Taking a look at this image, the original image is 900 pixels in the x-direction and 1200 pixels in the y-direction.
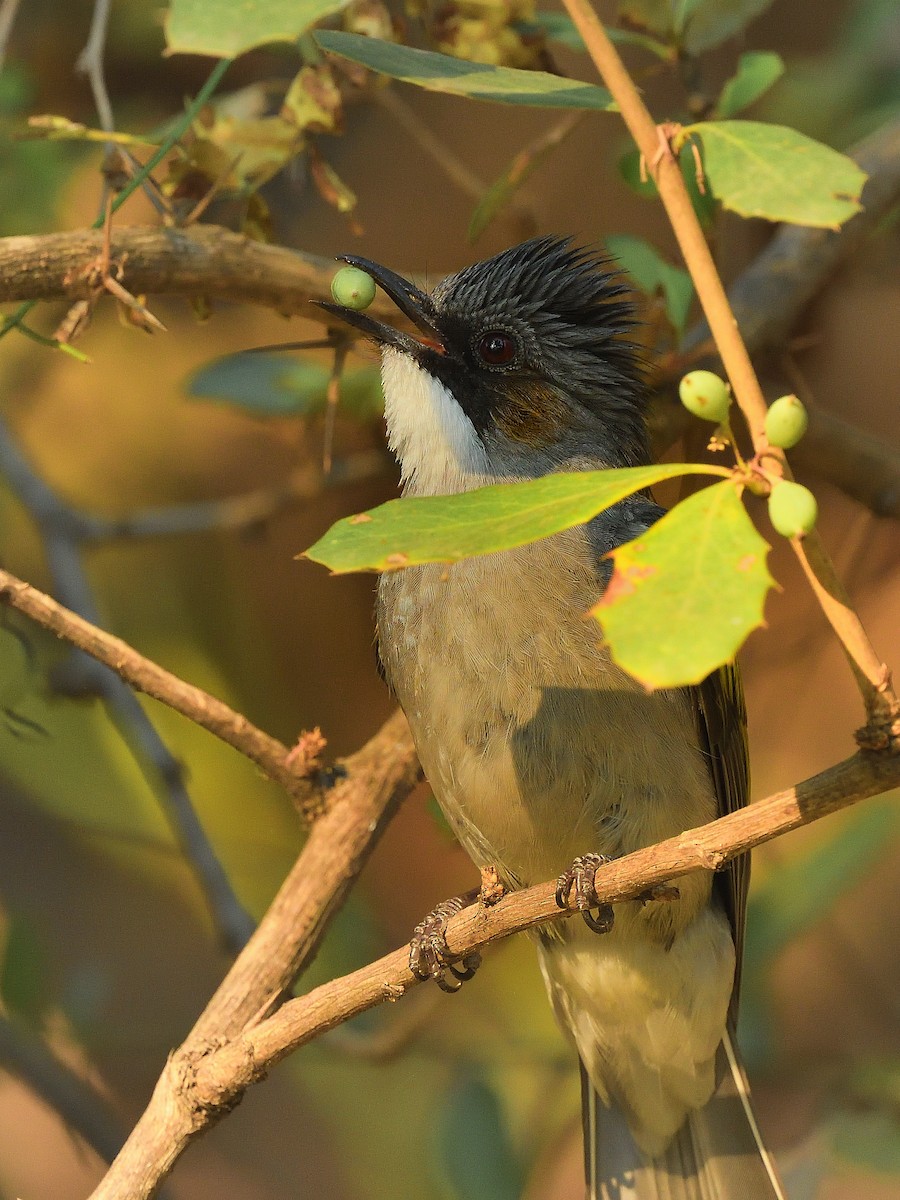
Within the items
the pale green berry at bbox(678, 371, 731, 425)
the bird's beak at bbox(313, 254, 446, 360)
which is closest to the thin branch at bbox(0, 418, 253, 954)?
the bird's beak at bbox(313, 254, 446, 360)

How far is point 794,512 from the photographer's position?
1378mm

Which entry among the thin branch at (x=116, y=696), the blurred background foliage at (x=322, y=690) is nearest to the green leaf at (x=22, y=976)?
the blurred background foliage at (x=322, y=690)

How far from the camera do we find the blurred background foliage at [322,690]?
393 cm

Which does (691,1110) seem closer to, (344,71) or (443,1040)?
(443,1040)

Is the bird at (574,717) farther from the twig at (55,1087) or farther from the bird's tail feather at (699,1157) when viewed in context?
the twig at (55,1087)

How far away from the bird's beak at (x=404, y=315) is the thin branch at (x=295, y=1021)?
1.32 metres

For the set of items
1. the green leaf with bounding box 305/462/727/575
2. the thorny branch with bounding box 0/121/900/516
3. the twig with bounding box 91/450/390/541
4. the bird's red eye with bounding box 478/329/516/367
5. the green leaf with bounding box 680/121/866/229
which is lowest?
the green leaf with bounding box 305/462/727/575

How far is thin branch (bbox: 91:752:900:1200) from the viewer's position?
1916 mm

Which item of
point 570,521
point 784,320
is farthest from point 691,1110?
point 570,521

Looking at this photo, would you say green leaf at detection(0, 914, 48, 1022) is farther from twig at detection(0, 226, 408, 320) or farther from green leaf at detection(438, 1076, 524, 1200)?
twig at detection(0, 226, 408, 320)

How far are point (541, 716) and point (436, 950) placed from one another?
541mm

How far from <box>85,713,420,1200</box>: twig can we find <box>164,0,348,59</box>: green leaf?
1.90 meters

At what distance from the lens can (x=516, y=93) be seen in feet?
6.48

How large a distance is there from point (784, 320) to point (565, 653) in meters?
1.62
